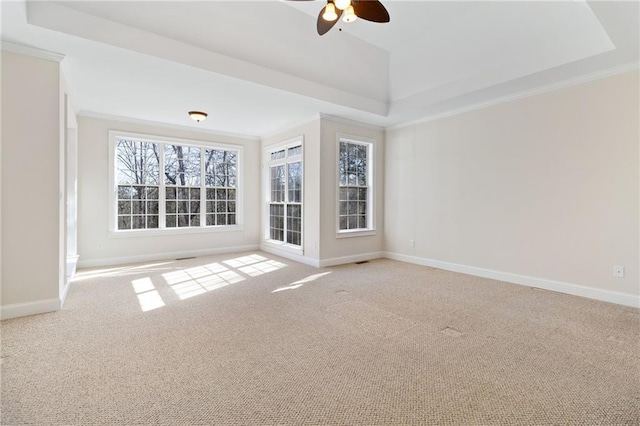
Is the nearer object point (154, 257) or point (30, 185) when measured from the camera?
point (30, 185)

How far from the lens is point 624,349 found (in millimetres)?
2371

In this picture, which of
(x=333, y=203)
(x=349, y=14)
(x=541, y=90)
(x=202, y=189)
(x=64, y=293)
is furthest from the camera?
(x=202, y=189)

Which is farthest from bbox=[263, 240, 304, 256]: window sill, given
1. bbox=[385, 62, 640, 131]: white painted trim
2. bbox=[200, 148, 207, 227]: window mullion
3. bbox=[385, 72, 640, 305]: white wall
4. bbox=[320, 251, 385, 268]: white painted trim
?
bbox=[385, 62, 640, 131]: white painted trim

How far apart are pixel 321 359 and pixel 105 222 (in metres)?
5.08

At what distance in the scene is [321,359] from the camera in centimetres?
221

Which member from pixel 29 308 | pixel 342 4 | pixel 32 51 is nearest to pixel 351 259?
pixel 342 4

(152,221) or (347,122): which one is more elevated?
(347,122)

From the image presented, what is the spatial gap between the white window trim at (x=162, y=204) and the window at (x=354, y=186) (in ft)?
8.21

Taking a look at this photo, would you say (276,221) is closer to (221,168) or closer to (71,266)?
(221,168)

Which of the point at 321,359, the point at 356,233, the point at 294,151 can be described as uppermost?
the point at 294,151

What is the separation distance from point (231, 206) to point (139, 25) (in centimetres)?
423

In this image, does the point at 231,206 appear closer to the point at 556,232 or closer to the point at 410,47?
the point at 410,47

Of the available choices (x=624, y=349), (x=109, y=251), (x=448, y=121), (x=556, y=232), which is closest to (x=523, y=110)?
(x=448, y=121)

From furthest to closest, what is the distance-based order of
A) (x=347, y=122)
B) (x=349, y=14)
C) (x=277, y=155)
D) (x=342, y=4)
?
(x=277, y=155)
(x=347, y=122)
(x=349, y=14)
(x=342, y=4)
